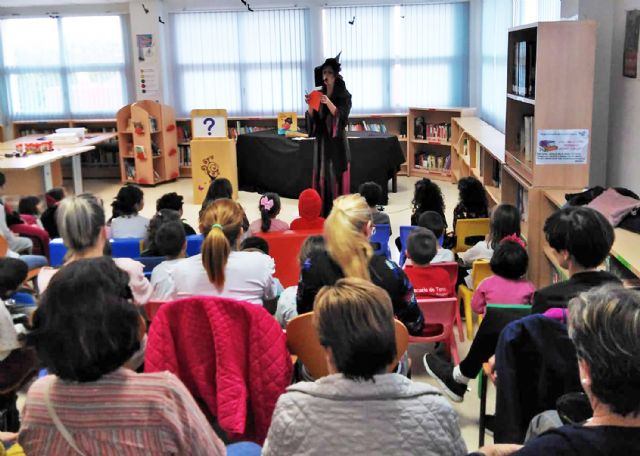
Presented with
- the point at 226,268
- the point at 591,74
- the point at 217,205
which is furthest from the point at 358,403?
the point at 591,74

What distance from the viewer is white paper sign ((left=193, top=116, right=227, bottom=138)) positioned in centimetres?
872

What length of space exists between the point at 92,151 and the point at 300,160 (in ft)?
12.8

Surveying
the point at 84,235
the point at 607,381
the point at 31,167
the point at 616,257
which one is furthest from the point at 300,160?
the point at 607,381

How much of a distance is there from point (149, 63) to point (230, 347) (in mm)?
8848

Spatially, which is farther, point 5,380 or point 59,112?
point 59,112

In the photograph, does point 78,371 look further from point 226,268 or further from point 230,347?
point 226,268

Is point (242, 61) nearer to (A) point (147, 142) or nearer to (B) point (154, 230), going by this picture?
(A) point (147, 142)

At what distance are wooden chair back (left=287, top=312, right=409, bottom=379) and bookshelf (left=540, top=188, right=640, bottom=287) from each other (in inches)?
41.4

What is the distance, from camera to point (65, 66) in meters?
11.0

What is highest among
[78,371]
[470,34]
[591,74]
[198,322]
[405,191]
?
[470,34]

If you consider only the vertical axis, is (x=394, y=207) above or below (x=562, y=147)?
below

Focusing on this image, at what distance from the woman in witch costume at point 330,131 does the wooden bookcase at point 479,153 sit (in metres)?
1.28

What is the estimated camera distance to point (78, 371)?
1598 mm

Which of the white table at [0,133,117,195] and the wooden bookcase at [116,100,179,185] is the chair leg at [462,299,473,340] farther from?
the wooden bookcase at [116,100,179,185]
